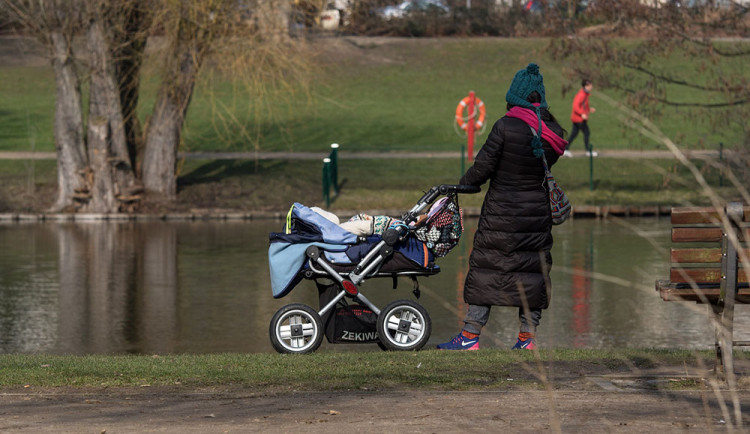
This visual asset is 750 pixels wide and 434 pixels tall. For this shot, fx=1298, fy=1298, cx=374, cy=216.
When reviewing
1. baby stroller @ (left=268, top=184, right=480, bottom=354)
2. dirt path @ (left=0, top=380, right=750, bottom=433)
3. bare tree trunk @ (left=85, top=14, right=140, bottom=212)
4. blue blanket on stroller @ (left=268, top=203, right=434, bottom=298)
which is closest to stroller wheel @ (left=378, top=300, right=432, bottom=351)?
baby stroller @ (left=268, top=184, right=480, bottom=354)

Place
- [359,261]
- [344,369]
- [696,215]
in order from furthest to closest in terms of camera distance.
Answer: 1. [359,261]
2. [344,369]
3. [696,215]

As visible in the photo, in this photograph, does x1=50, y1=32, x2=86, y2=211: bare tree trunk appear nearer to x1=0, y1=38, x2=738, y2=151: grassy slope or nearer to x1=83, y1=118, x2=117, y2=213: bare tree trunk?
x1=83, y1=118, x2=117, y2=213: bare tree trunk

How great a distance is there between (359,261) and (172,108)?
1471cm

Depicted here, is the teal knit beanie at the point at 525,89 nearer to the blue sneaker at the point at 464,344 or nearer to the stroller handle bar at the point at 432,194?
the stroller handle bar at the point at 432,194

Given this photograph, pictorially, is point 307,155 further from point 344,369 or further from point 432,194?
point 344,369

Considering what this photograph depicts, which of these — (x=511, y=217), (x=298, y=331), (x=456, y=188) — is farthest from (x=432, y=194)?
(x=298, y=331)

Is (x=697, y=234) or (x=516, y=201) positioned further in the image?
(x=516, y=201)

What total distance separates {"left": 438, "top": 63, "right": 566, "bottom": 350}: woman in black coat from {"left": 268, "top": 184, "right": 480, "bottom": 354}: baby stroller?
26 centimetres

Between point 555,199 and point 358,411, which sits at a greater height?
point 555,199

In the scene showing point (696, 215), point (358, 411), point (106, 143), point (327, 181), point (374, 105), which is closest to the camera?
point (358, 411)

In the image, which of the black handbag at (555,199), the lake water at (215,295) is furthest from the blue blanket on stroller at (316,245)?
the black handbag at (555,199)

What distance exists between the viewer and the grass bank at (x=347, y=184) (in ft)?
79.0

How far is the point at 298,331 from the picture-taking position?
9.43 metres

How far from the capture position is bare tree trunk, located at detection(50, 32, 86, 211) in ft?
75.7
